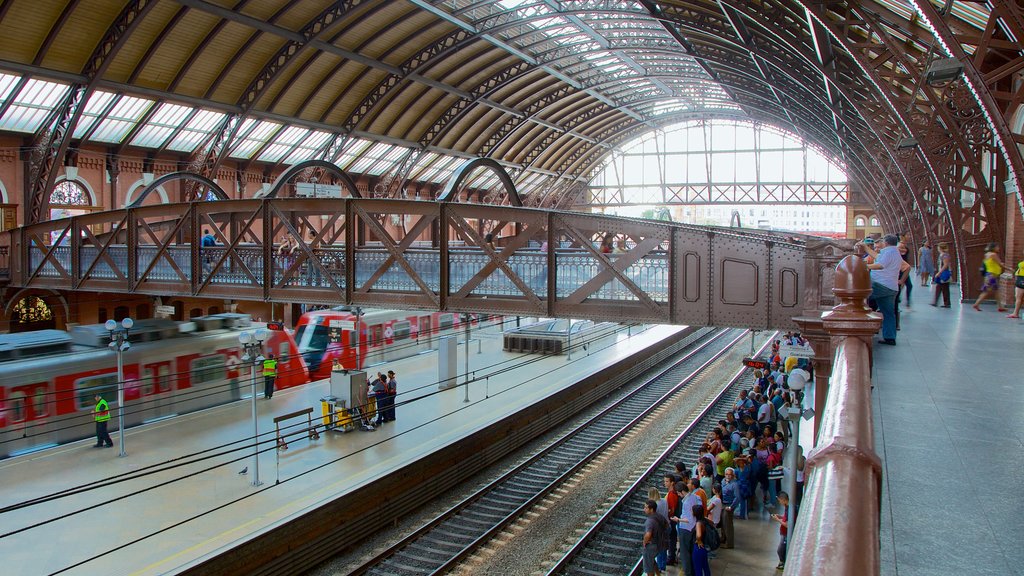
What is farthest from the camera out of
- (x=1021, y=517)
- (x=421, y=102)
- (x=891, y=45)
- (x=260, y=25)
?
(x=421, y=102)

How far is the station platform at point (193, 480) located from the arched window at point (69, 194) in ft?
44.6

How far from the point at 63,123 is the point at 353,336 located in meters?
13.3

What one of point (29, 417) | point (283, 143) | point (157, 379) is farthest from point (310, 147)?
point (29, 417)

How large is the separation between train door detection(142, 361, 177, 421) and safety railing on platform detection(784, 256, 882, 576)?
20.0m

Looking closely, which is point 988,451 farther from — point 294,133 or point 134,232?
point 294,133

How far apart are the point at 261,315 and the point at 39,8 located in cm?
1602

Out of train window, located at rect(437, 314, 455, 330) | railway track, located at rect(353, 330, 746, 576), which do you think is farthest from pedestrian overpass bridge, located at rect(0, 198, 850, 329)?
train window, located at rect(437, 314, 455, 330)

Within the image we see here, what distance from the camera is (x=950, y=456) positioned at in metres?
5.18

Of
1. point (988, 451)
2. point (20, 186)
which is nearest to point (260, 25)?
point (20, 186)

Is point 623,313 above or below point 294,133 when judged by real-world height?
below

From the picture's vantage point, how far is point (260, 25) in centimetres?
2705

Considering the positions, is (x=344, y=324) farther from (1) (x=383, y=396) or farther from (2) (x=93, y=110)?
(2) (x=93, y=110)

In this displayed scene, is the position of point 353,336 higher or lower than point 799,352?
lower

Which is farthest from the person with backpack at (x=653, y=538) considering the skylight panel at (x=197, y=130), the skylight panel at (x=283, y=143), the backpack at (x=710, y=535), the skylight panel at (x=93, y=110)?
the skylight panel at (x=283, y=143)
